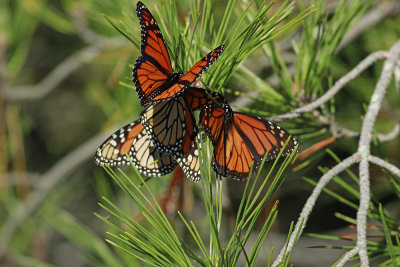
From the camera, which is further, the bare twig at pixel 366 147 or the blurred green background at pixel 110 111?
the blurred green background at pixel 110 111

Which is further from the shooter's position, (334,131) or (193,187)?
(193,187)

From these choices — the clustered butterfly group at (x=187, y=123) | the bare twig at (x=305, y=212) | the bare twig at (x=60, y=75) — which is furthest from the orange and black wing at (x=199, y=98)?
the bare twig at (x=60, y=75)

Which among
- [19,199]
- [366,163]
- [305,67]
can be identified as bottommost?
[19,199]

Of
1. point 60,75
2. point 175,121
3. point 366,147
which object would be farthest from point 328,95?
point 60,75

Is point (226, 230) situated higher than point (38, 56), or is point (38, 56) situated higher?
point (38, 56)

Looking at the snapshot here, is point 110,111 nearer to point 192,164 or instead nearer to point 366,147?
point 192,164

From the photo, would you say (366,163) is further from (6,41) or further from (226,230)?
(6,41)

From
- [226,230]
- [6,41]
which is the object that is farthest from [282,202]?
[6,41]

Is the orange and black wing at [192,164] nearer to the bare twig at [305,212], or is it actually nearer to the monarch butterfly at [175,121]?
the monarch butterfly at [175,121]
